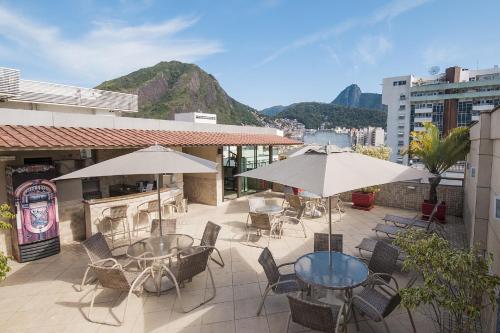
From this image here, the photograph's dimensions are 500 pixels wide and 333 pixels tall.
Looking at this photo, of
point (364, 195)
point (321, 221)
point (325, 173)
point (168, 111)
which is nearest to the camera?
point (325, 173)

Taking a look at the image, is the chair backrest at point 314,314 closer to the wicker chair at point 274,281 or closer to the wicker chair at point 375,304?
the wicker chair at point 375,304

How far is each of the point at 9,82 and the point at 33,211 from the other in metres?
17.7

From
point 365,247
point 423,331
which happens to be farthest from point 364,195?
point 423,331

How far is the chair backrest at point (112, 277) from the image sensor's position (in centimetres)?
435

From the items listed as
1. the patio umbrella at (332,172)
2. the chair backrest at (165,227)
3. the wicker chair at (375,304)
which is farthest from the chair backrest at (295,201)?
the wicker chair at (375,304)

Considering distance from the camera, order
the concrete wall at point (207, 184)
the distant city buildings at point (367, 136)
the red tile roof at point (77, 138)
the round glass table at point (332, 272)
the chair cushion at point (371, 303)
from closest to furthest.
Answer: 1. the chair cushion at point (371, 303)
2. the round glass table at point (332, 272)
3. the red tile roof at point (77, 138)
4. the concrete wall at point (207, 184)
5. the distant city buildings at point (367, 136)

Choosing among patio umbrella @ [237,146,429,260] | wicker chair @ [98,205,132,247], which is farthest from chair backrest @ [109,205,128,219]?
patio umbrella @ [237,146,429,260]

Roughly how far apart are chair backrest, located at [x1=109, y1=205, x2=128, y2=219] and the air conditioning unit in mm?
17074

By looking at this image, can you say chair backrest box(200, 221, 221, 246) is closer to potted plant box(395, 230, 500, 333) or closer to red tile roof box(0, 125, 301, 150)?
red tile roof box(0, 125, 301, 150)

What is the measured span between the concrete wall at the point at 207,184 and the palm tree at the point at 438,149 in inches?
311

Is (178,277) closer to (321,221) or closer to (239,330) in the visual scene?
(239,330)

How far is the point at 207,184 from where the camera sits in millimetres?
12766

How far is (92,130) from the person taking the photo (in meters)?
8.95

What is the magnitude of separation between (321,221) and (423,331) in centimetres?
597
